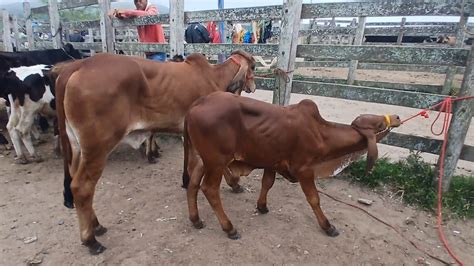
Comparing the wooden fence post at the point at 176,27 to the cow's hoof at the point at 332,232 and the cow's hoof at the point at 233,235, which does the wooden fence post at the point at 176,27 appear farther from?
the cow's hoof at the point at 332,232

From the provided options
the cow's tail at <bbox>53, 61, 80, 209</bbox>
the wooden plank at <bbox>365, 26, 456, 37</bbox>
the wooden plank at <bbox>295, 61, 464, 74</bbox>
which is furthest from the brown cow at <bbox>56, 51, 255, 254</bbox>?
the wooden plank at <bbox>365, 26, 456, 37</bbox>

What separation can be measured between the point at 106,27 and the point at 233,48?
2.99 metres

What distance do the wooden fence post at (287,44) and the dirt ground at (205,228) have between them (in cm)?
120

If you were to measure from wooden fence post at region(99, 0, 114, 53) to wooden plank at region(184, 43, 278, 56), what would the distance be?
1.95m

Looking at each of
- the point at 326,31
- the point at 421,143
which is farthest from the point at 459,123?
the point at 326,31

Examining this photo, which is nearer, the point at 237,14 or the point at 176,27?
the point at 237,14

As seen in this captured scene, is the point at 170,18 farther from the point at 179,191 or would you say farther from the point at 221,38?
the point at 221,38

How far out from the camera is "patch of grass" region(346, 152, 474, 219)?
3805mm

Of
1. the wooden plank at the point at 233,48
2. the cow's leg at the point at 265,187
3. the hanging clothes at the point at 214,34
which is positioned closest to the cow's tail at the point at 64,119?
the cow's leg at the point at 265,187

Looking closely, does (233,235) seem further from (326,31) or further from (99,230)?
(326,31)

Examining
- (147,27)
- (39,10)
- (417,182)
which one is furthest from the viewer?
(39,10)

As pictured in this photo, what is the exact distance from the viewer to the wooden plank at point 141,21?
18.6 feet

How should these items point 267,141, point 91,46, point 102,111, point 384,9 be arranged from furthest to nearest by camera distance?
1. point 91,46
2. point 384,9
3. point 267,141
4. point 102,111

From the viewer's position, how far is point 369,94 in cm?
426
